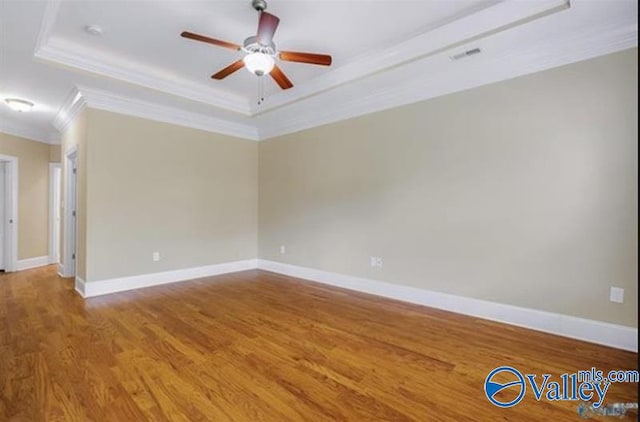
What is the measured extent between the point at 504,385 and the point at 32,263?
7.56 m

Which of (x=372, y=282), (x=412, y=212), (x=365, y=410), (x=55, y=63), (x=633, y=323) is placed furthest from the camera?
(x=372, y=282)

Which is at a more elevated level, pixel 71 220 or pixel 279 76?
pixel 279 76

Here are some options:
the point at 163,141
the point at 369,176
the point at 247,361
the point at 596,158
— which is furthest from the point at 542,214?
the point at 163,141

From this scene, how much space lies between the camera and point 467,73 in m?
3.24

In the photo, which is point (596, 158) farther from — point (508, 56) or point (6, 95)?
point (6, 95)

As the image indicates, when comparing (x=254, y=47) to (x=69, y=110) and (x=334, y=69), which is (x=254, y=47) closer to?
(x=334, y=69)

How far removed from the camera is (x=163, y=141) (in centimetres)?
462

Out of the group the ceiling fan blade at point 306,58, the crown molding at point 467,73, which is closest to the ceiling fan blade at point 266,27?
the ceiling fan blade at point 306,58

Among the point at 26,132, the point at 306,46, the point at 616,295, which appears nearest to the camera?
the point at 616,295

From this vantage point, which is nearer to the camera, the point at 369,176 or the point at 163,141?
the point at 369,176

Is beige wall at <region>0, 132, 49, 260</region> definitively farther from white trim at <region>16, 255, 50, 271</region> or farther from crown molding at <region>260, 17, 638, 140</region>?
crown molding at <region>260, 17, 638, 140</region>

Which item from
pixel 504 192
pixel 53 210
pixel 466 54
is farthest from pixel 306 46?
pixel 53 210

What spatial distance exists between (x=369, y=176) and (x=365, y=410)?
2.91 metres

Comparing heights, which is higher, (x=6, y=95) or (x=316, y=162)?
(x=6, y=95)
